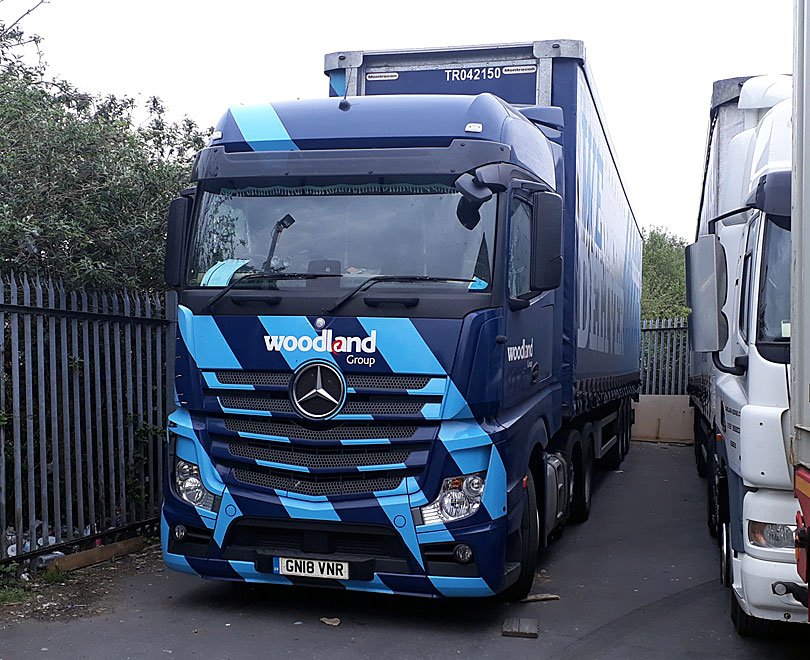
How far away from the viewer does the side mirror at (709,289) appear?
5.33 meters

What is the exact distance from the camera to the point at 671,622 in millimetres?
6426

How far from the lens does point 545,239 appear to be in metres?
5.98

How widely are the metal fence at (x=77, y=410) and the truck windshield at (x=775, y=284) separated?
4.66 m

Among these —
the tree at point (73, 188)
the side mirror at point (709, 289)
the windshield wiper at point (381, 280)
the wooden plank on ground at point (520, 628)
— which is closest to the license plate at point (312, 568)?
the wooden plank on ground at point (520, 628)

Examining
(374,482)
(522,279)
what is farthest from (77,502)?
(522,279)

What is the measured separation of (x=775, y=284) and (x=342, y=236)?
2473 mm

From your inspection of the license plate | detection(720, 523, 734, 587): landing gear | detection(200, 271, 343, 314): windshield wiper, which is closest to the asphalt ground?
detection(720, 523, 734, 587): landing gear

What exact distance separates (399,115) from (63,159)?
145 inches

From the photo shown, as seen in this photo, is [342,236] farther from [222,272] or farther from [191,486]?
[191,486]

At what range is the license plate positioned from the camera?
228 inches

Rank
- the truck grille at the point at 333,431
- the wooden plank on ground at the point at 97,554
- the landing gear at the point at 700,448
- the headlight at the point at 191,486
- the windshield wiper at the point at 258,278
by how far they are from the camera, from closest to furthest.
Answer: the truck grille at the point at 333,431, the windshield wiper at the point at 258,278, the headlight at the point at 191,486, the wooden plank on ground at the point at 97,554, the landing gear at the point at 700,448

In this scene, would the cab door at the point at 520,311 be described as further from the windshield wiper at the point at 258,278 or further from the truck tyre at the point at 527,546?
the windshield wiper at the point at 258,278

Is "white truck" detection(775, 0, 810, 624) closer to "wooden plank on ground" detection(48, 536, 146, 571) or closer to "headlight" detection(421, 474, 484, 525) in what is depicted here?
"headlight" detection(421, 474, 484, 525)

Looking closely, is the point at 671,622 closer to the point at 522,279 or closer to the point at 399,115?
the point at 522,279
